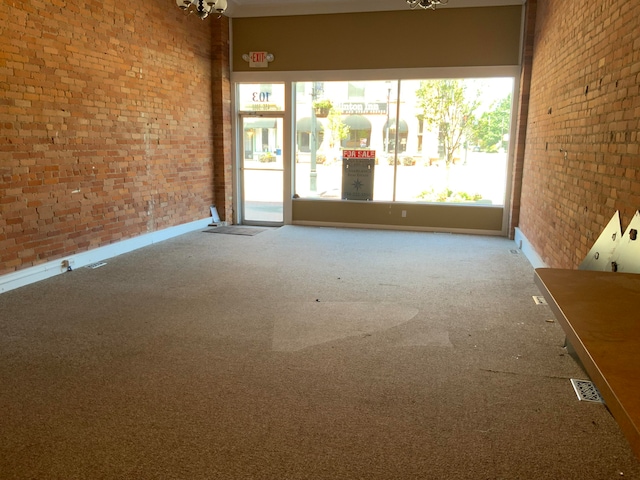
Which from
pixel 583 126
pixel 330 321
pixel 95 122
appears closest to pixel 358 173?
pixel 95 122

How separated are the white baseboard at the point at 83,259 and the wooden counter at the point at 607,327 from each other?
500 centimetres

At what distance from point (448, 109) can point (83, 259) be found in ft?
20.9

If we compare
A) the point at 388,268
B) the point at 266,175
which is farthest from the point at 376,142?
the point at 388,268

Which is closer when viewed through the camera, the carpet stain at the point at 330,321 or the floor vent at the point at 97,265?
the carpet stain at the point at 330,321

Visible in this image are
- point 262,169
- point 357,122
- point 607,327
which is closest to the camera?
point 607,327

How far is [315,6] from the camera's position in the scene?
8.43 metres

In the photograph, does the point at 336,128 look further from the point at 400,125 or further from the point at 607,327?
the point at 607,327

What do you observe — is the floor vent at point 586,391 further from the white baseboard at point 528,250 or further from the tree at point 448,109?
the tree at point 448,109

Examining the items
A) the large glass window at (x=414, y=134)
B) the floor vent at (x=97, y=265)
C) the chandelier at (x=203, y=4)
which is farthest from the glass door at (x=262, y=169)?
the floor vent at (x=97, y=265)

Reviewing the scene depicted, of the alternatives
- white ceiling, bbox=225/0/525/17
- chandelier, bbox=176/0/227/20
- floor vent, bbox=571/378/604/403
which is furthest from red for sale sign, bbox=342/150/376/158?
floor vent, bbox=571/378/604/403

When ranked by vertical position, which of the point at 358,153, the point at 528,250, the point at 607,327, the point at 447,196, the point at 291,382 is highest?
the point at 358,153

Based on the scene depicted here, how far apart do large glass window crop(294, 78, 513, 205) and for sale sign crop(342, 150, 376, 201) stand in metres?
0.08

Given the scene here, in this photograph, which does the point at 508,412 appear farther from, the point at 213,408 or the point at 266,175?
the point at 266,175

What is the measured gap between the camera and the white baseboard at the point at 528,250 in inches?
231
